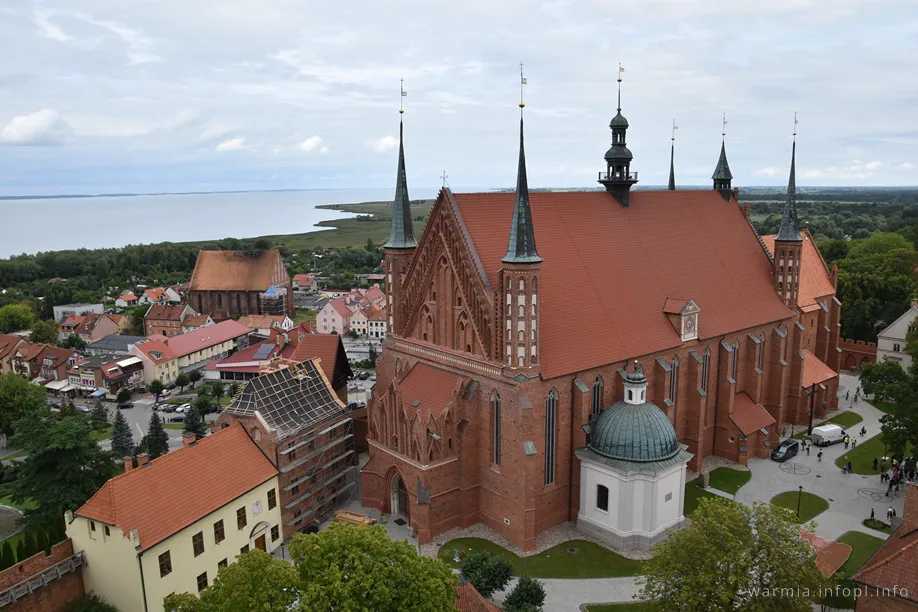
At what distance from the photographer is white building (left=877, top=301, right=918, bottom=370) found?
2422 inches

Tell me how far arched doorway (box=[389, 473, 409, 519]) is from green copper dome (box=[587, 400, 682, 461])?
429 inches

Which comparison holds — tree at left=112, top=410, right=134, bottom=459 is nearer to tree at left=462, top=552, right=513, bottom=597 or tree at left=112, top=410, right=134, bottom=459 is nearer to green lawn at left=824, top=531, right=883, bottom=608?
tree at left=462, top=552, right=513, bottom=597

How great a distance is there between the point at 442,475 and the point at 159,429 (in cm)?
2741

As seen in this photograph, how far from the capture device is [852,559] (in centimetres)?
3294

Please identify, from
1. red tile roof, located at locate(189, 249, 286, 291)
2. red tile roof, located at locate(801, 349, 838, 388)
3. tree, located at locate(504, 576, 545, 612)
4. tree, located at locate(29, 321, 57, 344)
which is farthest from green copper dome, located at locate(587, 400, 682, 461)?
red tile roof, located at locate(189, 249, 286, 291)

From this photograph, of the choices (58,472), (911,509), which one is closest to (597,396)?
(911,509)

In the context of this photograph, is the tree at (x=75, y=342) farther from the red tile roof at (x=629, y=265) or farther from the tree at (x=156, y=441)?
the red tile roof at (x=629, y=265)

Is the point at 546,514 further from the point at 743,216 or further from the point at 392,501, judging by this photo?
the point at 743,216

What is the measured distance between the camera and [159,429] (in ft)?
166

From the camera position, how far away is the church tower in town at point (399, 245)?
39875mm

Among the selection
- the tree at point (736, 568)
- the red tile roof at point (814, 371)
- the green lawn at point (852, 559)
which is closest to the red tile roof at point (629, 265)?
the red tile roof at point (814, 371)

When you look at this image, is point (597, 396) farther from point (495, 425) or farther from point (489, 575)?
point (489, 575)

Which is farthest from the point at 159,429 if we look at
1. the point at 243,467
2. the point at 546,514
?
the point at 546,514

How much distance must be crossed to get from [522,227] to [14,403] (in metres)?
49.4
